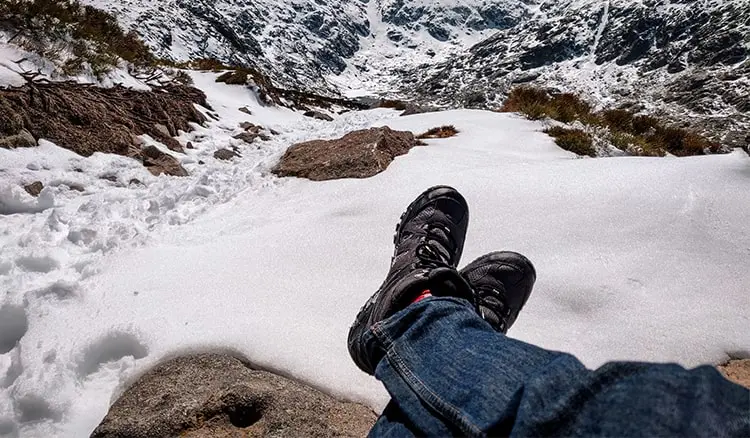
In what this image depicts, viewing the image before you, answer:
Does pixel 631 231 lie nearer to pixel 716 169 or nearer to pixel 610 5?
pixel 716 169

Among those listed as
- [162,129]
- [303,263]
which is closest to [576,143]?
[303,263]

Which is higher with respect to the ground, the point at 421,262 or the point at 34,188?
the point at 421,262

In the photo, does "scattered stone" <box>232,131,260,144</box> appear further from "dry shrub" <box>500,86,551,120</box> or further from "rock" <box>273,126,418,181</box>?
"dry shrub" <box>500,86,551,120</box>

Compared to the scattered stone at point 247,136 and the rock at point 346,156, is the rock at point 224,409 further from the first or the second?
the scattered stone at point 247,136

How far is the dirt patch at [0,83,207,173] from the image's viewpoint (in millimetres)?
3234

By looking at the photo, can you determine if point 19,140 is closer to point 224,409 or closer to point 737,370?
point 224,409

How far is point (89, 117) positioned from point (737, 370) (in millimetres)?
5221

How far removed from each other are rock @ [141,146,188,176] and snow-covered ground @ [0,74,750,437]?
265mm

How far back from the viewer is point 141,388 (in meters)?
1.59

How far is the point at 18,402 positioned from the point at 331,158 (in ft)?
9.86

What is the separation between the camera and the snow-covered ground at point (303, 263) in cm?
172

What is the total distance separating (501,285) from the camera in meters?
2.01

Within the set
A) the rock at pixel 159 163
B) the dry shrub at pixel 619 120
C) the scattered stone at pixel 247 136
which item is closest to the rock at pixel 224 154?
Result: the rock at pixel 159 163

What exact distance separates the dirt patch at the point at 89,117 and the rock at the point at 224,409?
272 centimetres
